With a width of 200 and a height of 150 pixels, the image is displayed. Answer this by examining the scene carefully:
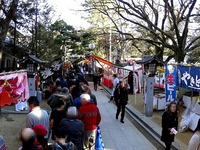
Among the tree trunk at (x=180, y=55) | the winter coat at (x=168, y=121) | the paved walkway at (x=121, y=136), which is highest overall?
the tree trunk at (x=180, y=55)

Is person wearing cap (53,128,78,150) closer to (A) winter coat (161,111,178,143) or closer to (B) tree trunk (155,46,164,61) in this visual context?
(A) winter coat (161,111,178,143)

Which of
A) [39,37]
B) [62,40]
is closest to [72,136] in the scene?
[39,37]

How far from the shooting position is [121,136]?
1068 centimetres

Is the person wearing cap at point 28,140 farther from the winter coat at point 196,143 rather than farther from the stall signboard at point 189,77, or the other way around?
the stall signboard at point 189,77

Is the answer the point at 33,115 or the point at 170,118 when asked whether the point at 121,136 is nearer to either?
the point at 170,118

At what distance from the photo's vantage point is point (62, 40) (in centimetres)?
3831

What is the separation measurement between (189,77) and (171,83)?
4.19ft

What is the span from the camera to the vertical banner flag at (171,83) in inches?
497

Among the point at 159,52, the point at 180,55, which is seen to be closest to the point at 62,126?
the point at 180,55

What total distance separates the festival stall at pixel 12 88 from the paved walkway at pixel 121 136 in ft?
10.1

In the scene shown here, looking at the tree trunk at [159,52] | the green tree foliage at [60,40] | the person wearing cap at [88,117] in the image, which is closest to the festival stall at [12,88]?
the person wearing cap at [88,117]

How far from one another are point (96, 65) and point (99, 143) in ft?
81.5

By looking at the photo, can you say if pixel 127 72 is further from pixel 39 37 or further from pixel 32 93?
pixel 32 93

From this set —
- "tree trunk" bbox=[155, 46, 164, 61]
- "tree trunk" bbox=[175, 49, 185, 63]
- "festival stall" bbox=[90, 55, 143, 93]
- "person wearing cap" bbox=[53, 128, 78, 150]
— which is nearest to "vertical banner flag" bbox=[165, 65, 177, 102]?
"festival stall" bbox=[90, 55, 143, 93]
